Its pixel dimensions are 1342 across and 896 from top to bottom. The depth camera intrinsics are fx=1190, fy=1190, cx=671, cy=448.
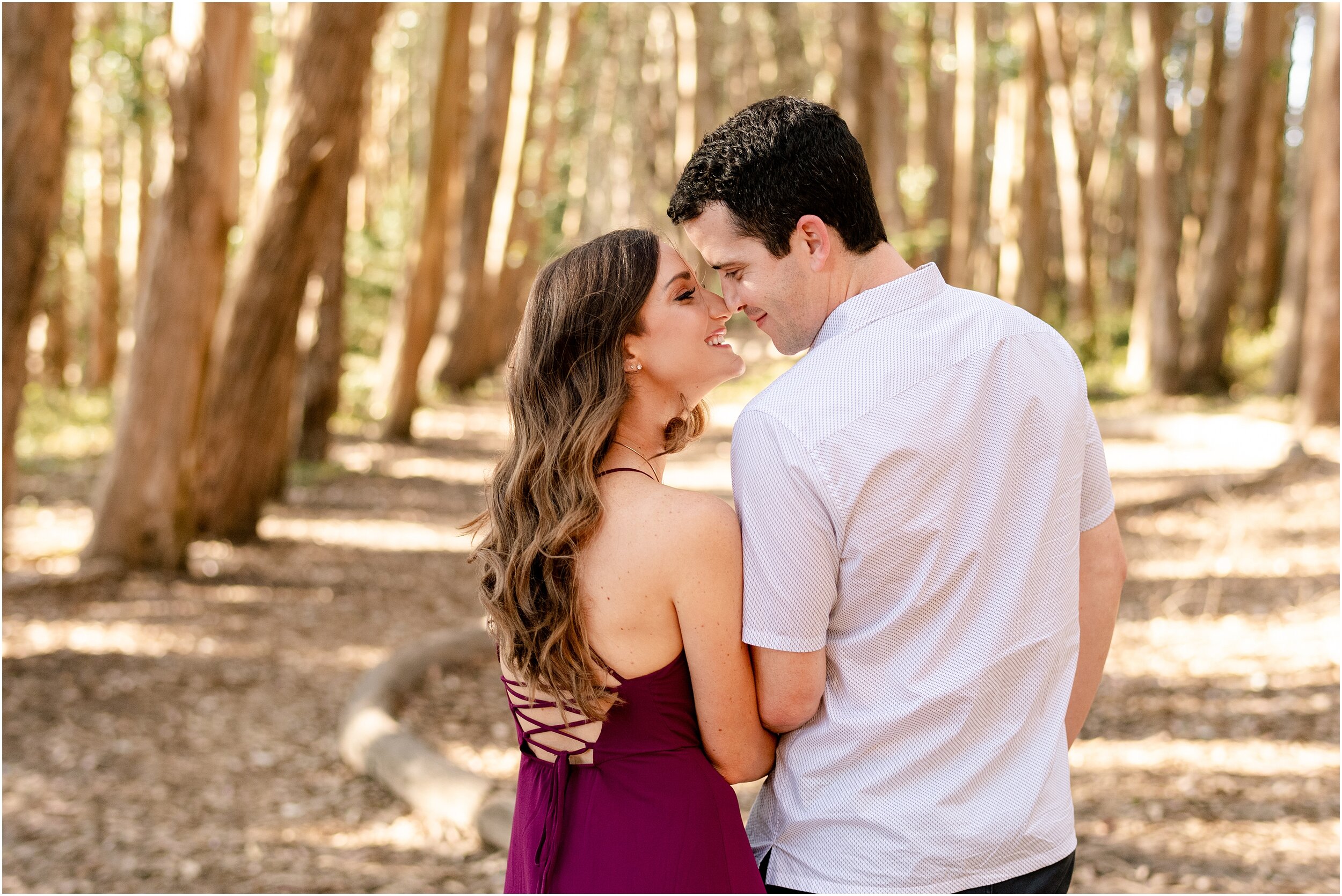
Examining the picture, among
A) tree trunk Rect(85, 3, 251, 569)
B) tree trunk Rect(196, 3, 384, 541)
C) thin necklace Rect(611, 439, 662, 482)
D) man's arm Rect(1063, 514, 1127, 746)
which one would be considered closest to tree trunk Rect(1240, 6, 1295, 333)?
tree trunk Rect(196, 3, 384, 541)

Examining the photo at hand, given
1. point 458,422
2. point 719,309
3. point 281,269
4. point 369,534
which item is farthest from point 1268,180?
point 719,309

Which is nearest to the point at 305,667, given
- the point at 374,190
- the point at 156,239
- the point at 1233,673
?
the point at 156,239

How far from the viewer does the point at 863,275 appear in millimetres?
1934

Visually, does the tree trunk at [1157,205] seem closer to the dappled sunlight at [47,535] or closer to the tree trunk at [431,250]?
the tree trunk at [431,250]

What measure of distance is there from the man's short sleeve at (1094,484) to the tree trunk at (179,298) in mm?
7002

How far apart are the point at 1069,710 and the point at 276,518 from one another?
936cm

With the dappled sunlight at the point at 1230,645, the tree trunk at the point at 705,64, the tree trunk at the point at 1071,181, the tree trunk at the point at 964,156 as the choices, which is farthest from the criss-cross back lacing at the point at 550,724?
the tree trunk at the point at 705,64

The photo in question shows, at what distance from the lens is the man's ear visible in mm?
1885

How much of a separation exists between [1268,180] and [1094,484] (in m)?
18.5

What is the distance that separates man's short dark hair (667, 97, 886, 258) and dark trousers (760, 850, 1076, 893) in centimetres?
103

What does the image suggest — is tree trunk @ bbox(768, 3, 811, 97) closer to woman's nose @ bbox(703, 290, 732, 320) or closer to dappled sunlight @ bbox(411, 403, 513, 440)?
dappled sunlight @ bbox(411, 403, 513, 440)

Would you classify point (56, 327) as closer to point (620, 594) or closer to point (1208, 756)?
point (1208, 756)

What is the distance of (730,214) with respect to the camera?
6.29ft

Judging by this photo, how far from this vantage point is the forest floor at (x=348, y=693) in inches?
177
